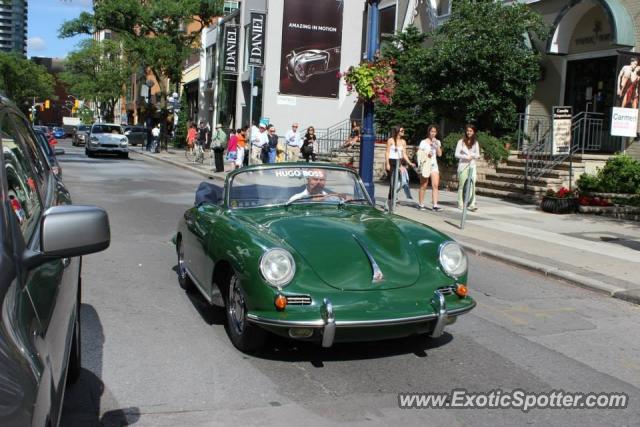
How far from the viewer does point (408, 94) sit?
81.4 ft

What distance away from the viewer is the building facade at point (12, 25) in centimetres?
1321

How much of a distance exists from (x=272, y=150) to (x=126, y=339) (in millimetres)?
19262

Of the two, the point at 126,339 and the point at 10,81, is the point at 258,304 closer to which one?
the point at 126,339

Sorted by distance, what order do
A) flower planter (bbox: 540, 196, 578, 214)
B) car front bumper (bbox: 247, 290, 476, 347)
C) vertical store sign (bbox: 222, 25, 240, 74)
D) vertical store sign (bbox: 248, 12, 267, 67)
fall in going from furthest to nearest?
1. vertical store sign (bbox: 222, 25, 240, 74)
2. vertical store sign (bbox: 248, 12, 267, 67)
3. flower planter (bbox: 540, 196, 578, 214)
4. car front bumper (bbox: 247, 290, 476, 347)

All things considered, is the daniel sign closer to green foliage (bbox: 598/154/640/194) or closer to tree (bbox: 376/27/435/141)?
green foliage (bbox: 598/154/640/194)

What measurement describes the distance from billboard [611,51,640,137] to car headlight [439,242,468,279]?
39.3 ft

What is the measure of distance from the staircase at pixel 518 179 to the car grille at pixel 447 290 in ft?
40.8

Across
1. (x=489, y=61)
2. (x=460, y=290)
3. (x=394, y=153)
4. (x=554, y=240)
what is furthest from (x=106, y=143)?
(x=460, y=290)

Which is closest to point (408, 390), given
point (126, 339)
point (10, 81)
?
point (126, 339)

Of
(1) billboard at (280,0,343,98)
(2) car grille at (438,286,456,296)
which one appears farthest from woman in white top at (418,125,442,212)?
(1) billboard at (280,0,343,98)

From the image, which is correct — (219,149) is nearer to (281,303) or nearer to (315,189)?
(315,189)

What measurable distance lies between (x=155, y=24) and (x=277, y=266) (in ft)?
135

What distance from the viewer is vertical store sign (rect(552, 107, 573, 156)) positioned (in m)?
16.2

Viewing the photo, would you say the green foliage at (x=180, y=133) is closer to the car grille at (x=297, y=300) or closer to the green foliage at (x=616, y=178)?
the green foliage at (x=616, y=178)
